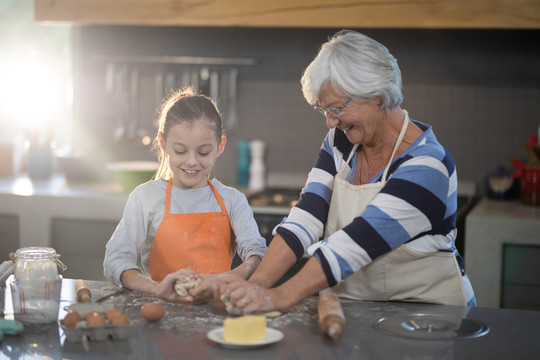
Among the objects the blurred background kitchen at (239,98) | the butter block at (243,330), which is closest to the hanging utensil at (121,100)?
the blurred background kitchen at (239,98)

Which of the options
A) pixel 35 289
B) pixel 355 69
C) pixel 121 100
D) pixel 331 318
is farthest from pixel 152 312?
pixel 121 100

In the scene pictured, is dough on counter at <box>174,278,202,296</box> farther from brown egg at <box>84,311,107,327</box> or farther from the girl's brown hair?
the girl's brown hair

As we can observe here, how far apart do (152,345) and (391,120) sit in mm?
839

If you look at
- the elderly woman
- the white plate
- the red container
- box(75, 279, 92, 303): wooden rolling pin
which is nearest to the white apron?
the elderly woman

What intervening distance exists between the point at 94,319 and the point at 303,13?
7.02 ft

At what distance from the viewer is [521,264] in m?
2.81

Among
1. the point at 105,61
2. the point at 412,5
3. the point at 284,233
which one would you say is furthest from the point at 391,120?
the point at 105,61

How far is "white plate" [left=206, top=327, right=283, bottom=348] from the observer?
1250 millimetres

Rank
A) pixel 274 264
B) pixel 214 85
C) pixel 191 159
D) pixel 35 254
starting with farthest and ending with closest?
pixel 214 85
pixel 191 159
pixel 274 264
pixel 35 254

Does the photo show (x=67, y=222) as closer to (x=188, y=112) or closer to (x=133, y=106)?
(x=133, y=106)

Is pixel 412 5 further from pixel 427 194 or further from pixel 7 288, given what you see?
pixel 7 288

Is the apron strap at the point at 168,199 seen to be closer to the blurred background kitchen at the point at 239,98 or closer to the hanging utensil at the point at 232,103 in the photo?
the blurred background kitchen at the point at 239,98

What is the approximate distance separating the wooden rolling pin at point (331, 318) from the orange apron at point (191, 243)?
1.64 feet

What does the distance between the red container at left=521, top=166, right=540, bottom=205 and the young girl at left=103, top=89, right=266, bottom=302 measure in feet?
5.40
